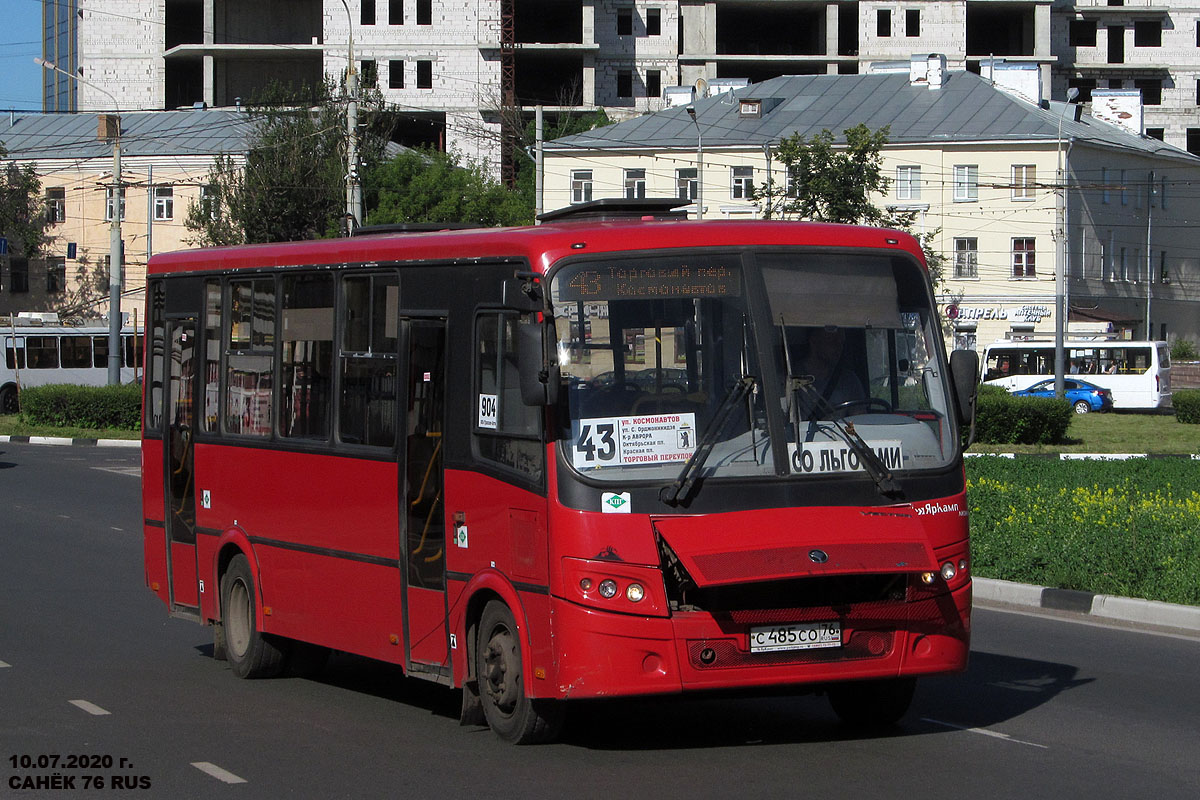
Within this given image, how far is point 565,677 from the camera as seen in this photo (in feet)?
24.0

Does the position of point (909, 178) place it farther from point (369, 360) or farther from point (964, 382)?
point (964, 382)

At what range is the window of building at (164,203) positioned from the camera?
→ 73.5 m

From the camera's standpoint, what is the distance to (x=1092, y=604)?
13.3 metres

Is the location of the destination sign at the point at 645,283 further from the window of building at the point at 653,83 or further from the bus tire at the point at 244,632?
the window of building at the point at 653,83

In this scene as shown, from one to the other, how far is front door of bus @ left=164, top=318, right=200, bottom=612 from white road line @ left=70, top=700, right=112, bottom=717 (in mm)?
1952

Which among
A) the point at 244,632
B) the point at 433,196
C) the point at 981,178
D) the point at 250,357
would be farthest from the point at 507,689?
the point at 433,196

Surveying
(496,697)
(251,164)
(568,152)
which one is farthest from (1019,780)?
(568,152)

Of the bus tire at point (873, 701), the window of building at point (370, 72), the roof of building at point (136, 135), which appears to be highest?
the window of building at point (370, 72)

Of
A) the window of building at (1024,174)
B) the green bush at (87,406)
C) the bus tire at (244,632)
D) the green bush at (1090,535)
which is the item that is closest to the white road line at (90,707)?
the bus tire at (244,632)

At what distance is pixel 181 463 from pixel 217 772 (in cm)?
428

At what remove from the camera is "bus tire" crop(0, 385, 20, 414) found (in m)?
52.6

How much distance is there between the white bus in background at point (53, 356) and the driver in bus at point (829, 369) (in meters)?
46.6

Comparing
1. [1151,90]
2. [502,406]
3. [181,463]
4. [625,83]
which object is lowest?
[181,463]

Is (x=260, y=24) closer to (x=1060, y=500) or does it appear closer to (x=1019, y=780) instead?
(x=1060, y=500)
